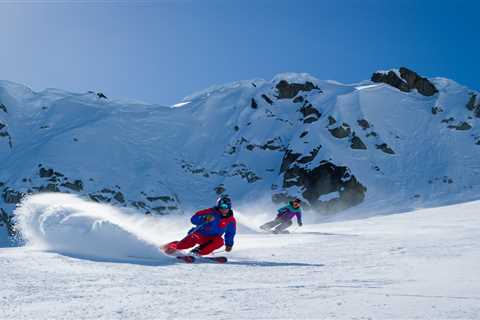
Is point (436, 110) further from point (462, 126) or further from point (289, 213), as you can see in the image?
point (289, 213)

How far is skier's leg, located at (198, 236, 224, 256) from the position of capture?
10.4 meters

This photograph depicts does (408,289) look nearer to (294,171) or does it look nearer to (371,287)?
(371,287)

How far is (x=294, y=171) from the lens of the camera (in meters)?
65.9

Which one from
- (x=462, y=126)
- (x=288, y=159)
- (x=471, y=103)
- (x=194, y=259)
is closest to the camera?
(x=194, y=259)

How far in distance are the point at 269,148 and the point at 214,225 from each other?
213 ft

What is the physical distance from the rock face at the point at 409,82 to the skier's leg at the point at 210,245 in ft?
245

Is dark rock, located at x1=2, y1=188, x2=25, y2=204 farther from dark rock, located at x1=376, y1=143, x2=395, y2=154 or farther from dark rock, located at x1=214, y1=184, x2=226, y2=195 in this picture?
dark rock, located at x1=376, y1=143, x2=395, y2=154

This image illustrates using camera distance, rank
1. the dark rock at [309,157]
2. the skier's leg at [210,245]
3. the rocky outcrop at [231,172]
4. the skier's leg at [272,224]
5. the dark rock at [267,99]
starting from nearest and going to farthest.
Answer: the skier's leg at [210,245] < the skier's leg at [272,224] < the dark rock at [309,157] < the rocky outcrop at [231,172] < the dark rock at [267,99]

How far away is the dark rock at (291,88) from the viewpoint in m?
85.8

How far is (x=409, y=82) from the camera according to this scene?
266 feet

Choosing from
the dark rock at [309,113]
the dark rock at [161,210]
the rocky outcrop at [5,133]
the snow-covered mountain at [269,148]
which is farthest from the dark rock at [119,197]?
the dark rock at [309,113]

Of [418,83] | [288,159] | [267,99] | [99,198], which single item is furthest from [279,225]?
[418,83]

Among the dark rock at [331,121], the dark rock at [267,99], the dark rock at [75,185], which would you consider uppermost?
the dark rock at [267,99]

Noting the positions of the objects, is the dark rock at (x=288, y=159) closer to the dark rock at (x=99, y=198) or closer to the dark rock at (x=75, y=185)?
the dark rock at (x=99, y=198)
